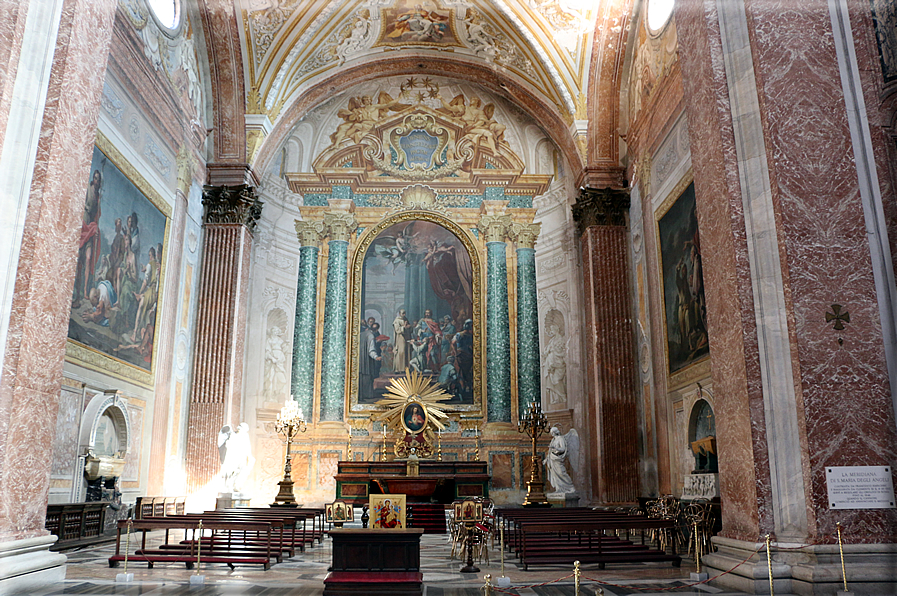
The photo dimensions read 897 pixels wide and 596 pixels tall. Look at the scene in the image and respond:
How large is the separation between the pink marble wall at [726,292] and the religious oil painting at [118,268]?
27.6ft

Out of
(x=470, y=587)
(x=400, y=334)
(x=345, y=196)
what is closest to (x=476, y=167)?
(x=345, y=196)

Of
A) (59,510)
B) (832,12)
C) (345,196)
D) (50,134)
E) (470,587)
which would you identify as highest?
(345,196)

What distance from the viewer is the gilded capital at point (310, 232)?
1797cm

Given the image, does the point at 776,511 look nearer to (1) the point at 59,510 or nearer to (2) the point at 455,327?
(1) the point at 59,510

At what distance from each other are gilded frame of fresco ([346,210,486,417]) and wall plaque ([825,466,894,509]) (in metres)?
11.1

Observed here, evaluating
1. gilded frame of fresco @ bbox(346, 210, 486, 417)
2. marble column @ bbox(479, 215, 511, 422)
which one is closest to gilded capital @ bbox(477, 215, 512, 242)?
marble column @ bbox(479, 215, 511, 422)

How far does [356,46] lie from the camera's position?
17766mm

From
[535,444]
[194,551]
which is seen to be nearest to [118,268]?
[194,551]

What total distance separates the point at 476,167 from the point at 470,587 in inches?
529

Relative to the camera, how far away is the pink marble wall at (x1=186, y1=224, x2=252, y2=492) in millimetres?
14938

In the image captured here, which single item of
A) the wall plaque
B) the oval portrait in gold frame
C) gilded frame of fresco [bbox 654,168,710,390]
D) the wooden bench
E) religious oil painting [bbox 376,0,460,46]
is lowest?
the wooden bench

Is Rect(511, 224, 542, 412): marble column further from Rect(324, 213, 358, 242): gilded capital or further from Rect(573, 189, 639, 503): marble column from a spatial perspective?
Rect(324, 213, 358, 242): gilded capital

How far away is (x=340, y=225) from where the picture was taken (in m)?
18.1

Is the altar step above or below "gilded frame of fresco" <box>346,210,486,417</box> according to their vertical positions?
below
